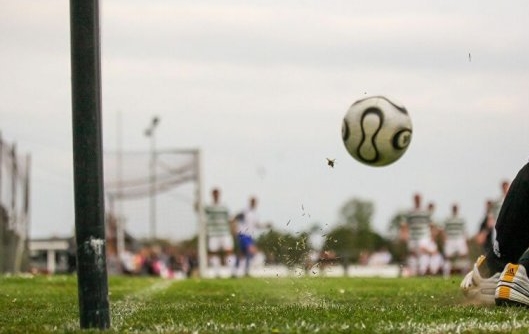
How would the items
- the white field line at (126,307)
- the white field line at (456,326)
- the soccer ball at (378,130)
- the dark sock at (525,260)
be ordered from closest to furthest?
the white field line at (456,326), the white field line at (126,307), the soccer ball at (378,130), the dark sock at (525,260)

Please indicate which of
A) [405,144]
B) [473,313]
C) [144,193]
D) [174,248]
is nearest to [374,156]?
[405,144]

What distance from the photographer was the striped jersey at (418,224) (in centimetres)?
2769

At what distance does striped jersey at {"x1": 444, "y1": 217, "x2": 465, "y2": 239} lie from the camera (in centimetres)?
2883

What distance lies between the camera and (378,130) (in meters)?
8.40

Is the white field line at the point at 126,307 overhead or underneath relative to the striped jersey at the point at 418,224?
underneath

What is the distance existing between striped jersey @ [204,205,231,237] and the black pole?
61.9 feet

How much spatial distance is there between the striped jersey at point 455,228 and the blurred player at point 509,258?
64.1ft

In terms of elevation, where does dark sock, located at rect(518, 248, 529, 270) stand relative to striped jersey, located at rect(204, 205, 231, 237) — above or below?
below

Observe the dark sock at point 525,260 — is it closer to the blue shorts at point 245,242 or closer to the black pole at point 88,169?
the black pole at point 88,169

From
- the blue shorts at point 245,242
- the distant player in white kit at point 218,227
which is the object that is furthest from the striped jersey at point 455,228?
the blue shorts at point 245,242

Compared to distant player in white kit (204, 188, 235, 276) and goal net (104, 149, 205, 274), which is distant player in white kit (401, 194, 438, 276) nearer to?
distant player in white kit (204, 188, 235, 276)

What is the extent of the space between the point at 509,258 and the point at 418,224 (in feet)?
61.2

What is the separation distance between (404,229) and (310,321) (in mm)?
21254

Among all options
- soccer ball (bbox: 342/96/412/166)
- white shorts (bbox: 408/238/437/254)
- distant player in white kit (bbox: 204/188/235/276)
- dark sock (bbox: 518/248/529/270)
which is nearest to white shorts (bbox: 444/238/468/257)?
white shorts (bbox: 408/238/437/254)
